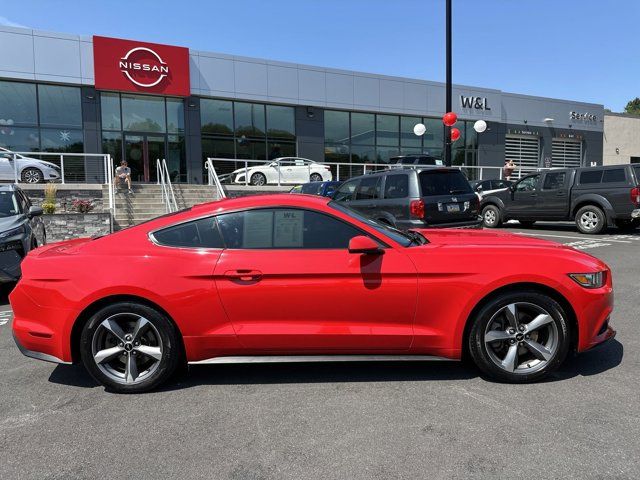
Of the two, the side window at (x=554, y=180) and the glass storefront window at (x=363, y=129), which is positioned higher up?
the glass storefront window at (x=363, y=129)

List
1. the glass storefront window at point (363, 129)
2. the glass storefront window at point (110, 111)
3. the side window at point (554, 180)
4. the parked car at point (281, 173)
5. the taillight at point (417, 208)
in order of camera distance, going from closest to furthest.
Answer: the taillight at point (417, 208)
the side window at point (554, 180)
the parked car at point (281, 173)
the glass storefront window at point (110, 111)
the glass storefront window at point (363, 129)

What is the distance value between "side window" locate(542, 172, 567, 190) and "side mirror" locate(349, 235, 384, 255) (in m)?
12.3

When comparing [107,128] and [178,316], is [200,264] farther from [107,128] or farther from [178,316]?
[107,128]

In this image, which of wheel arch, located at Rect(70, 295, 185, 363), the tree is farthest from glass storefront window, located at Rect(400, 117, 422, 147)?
the tree

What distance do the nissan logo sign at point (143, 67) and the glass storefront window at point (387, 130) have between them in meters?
11.4

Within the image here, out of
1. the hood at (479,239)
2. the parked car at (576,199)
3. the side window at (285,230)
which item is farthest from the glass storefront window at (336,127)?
the side window at (285,230)

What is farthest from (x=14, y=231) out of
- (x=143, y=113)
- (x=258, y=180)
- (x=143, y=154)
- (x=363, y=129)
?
(x=363, y=129)

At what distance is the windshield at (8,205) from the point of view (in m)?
7.65

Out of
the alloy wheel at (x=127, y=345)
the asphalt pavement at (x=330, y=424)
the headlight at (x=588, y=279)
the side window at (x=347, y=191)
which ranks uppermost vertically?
the side window at (x=347, y=191)

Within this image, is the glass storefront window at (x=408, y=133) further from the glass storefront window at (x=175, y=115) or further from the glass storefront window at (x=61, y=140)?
the glass storefront window at (x=61, y=140)

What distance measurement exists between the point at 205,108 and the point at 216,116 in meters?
0.60

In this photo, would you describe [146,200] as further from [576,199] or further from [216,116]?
[576,199]

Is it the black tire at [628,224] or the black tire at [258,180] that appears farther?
the black tire at [258,180]

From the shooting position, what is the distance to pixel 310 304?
11.5 feet
